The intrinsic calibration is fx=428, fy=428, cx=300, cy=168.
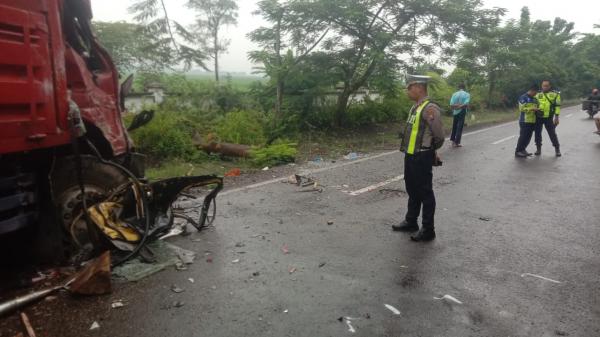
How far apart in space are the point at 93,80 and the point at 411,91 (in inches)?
133

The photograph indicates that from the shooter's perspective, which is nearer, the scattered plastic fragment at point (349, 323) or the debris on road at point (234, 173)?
the scattered plastic fragment at point (349, 323)

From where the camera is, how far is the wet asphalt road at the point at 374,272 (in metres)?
3.09

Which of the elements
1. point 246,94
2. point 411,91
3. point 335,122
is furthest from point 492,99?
point 411,91

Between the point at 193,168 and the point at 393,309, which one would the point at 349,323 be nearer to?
the point at 393,309

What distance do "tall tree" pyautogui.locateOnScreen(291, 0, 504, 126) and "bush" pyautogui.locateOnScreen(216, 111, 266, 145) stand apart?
132 inches

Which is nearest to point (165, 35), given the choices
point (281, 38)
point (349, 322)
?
point (349, 322)

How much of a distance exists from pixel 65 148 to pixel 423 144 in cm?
362

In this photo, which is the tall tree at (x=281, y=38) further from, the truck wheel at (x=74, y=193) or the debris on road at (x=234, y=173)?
the truck wheel at (x=74, y=193)

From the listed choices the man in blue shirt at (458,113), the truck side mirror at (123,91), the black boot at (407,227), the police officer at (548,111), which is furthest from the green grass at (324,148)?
the black boot at (407,227)

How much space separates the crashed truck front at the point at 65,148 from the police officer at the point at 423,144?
2.22 metres

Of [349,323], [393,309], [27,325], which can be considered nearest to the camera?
[27,325]

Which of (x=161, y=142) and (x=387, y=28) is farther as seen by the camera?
(x=387, y=28)

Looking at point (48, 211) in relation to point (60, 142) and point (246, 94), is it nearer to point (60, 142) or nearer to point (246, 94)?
point (60, 142)

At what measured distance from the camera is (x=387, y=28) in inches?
497
